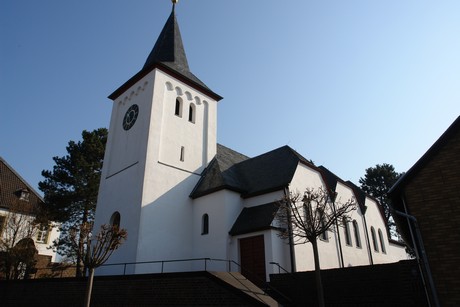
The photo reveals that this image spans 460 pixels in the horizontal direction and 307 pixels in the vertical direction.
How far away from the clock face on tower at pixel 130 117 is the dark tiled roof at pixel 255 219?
10406mm

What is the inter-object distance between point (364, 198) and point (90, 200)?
986 inches

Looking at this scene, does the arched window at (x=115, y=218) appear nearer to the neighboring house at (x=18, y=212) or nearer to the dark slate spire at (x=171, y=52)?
the neighboring house at (x=18, y=212)

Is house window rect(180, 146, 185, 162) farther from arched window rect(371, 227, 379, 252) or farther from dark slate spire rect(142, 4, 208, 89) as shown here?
arched window rect(371, 227, 379, 252)

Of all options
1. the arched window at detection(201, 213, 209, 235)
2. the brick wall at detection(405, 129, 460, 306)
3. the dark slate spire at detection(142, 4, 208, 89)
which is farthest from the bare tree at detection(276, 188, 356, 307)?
the dark slate spire at detection(142, 4, 208, 89)

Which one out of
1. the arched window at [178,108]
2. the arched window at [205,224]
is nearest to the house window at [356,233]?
the arched window at [205,224]

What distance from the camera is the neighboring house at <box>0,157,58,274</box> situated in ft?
69.7

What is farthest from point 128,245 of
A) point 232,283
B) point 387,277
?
point 387,277

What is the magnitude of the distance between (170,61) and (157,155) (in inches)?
357

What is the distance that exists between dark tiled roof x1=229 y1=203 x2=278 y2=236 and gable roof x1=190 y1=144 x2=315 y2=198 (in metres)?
1.08

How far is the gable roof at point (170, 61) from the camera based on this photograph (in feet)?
78.1

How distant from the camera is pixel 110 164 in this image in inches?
938

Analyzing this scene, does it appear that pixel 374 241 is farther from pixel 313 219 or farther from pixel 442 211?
pixel 442 211

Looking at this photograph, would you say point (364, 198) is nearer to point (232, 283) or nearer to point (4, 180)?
point (232, 283)

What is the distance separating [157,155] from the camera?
68.0 ft
